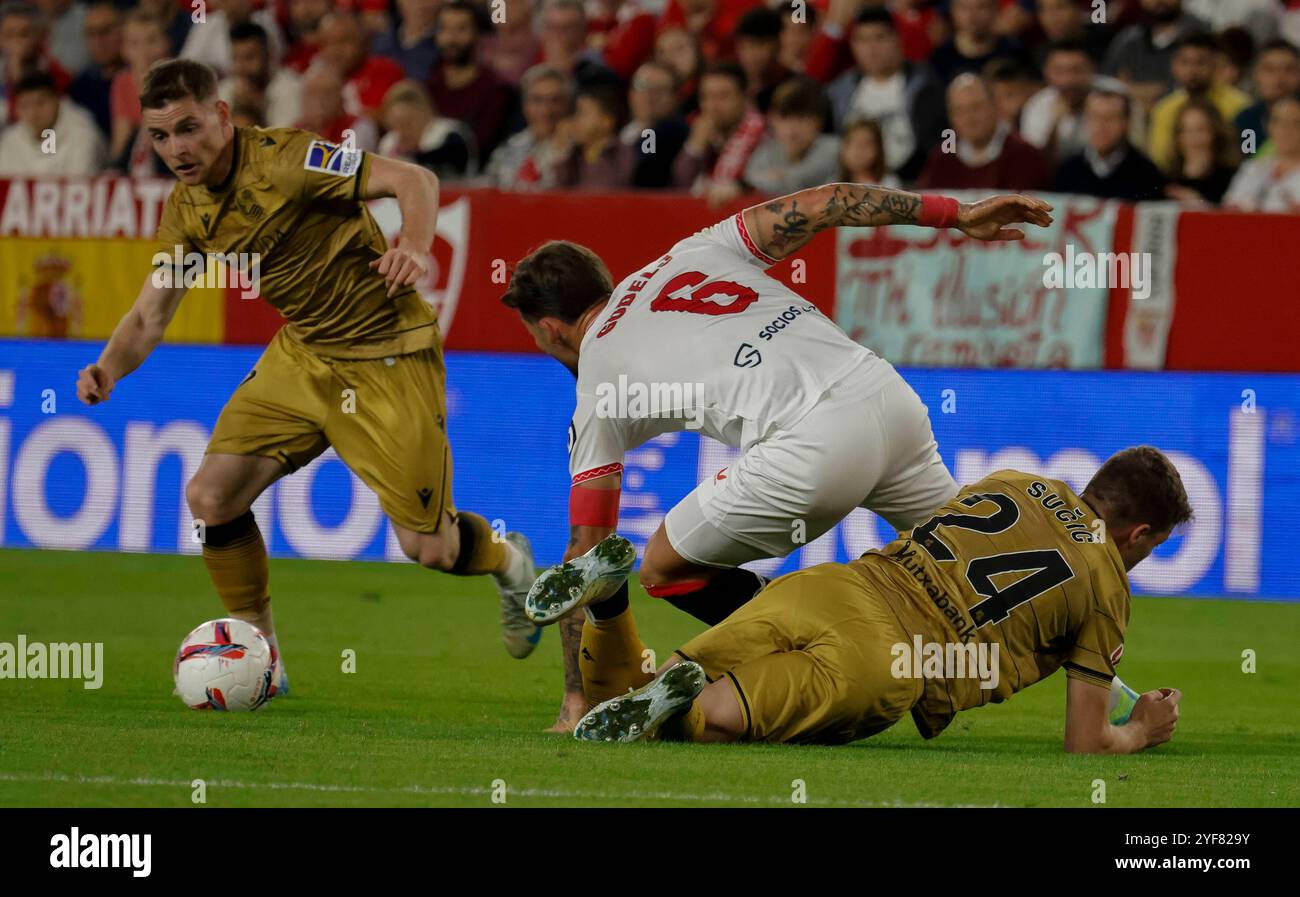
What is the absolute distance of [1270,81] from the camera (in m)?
12.0

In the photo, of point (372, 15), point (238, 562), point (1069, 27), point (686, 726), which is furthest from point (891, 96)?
point (686, 726)

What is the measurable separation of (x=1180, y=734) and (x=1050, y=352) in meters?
4.42

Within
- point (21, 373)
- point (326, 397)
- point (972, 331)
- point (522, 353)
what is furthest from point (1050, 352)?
point (21, 373)

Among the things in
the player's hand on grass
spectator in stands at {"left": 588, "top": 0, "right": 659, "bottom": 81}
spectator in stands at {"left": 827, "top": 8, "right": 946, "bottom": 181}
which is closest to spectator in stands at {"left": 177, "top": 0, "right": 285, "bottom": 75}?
spectator in stands at {"left": 588, "top": 0, "right": 659, "bottom": 81}

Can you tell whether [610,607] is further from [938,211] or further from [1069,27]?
[1069,27]

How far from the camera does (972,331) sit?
10984mm

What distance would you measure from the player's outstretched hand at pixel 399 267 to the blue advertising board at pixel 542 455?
431cm

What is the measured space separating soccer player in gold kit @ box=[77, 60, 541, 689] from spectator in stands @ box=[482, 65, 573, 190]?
18.6ft

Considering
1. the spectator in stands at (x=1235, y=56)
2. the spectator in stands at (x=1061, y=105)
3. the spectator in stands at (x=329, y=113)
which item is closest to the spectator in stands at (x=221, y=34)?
the spectator in stands at (x=329, y=113)

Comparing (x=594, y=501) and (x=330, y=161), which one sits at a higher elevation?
(x=330, y=161)

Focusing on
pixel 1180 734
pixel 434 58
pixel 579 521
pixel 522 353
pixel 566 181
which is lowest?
pixel 1180 734

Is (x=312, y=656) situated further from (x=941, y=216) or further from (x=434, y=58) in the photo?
(x=434, y=58)

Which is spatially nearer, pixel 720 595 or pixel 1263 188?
pixel 720 595

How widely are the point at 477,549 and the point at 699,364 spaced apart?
2.15 m
